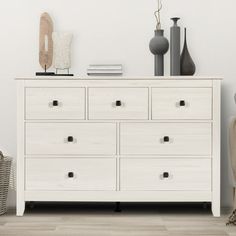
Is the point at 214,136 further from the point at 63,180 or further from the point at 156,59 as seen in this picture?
the point at 63,180

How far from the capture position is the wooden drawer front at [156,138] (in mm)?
3488

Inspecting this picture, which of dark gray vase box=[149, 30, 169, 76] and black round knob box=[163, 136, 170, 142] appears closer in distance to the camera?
black round knob box=[163, 136, 170, 142]

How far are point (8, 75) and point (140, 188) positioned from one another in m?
1.19

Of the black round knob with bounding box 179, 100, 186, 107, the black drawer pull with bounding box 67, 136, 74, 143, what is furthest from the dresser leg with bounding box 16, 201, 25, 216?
the black round knob with bounding box 179, 100, 186, 107

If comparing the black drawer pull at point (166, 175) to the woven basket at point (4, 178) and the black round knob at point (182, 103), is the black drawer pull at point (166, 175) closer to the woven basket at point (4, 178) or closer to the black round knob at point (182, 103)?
the black round knob at point (182, 103)

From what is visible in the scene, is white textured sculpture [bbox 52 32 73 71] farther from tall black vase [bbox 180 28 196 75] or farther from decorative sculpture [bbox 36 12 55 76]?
tall black vase [bbox 180 28 196 75]

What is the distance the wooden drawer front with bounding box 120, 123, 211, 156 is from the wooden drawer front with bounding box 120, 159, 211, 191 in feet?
0.19

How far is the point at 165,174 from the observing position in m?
3.49

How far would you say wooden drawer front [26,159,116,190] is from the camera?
11.4 ft

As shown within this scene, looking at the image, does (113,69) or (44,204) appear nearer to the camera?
(113,69)

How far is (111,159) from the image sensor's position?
349cm

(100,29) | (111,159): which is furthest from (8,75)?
(111,159)

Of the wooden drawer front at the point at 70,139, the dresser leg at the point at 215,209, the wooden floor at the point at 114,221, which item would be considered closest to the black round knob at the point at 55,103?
the wooden drawer front at the point at 70,139

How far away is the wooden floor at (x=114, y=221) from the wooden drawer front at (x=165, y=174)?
7.1 inches
